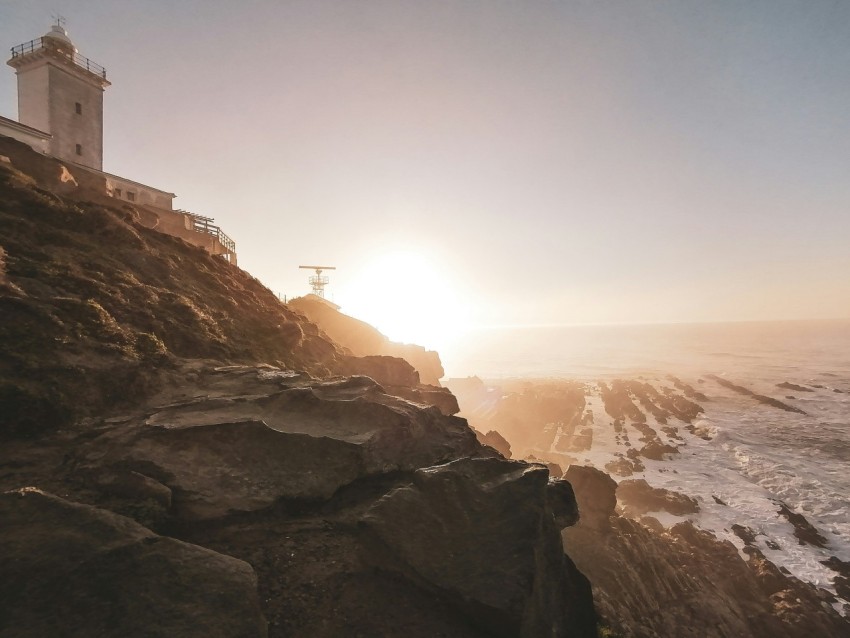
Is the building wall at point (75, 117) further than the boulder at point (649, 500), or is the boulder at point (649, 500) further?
the boulder at point (649, 500)

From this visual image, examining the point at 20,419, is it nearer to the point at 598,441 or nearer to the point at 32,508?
the point at 32,508

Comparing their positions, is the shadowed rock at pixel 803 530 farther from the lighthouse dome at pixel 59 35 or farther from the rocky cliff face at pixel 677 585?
the lighthouse dome at pixel 59 35

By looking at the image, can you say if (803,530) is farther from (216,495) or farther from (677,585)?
(216,495)

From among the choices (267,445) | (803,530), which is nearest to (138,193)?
(267,445)

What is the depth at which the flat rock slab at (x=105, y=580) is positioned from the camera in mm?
5316

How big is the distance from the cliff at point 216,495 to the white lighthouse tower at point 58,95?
2213 centimetres

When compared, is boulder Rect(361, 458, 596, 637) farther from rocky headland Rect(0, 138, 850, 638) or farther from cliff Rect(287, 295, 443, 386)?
cliff Rect(287, 295, 443, 386)

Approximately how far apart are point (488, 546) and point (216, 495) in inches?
261

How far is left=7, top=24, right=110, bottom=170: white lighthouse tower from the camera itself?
3091 centimetres

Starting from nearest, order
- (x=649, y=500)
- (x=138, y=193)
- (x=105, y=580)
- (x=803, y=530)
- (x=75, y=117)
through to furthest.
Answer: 1. (x=105, y=580)
2. (x=803, y=530)
3. (x=138, y=193)
4. (x=75, y=117)
5. (x=649, y=500)

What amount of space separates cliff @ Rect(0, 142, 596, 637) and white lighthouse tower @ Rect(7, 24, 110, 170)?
22133mm

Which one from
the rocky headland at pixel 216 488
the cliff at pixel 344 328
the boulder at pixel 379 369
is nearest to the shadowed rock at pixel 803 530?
the rocky headland at pixel 216 488

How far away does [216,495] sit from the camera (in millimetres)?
8961

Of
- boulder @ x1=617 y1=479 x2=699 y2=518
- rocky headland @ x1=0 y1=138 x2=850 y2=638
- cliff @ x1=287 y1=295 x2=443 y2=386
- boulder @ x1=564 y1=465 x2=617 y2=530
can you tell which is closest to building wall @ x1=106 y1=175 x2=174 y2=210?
rocky headland @ x1=0 y1=138 x2=850 y2=638
